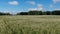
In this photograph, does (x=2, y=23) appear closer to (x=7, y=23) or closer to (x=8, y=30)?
(x=7, y=23)

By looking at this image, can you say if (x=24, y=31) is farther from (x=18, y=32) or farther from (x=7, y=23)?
(x=7, y=23)

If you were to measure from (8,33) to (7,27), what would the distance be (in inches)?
15.0

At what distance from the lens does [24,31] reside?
4145 millimetres

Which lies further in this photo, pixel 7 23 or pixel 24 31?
pixel 7 23

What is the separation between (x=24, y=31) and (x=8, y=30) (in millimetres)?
439

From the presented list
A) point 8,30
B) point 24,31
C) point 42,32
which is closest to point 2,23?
point 8,30

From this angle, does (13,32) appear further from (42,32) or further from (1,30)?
(42,32)

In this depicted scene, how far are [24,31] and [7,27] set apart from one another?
1.91ft

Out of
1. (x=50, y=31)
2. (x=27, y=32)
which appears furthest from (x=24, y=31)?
(x=50, y=31)

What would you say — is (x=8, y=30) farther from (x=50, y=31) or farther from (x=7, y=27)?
(x=50, y=31)

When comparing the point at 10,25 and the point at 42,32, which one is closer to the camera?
the point at 42,32

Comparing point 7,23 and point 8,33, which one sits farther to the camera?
point 7,23

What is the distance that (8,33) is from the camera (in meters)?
4.11

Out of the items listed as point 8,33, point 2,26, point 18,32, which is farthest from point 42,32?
point 2,26
